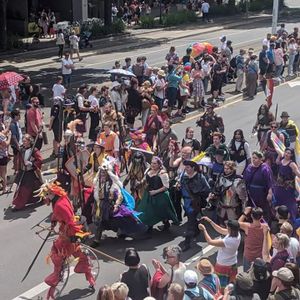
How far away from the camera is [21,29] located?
3950 cm

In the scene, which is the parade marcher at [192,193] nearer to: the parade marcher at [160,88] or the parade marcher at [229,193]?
the parade marcher at [229,193]

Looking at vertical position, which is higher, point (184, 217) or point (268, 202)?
point (268, 202)

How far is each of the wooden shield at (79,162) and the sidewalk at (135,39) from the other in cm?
1909

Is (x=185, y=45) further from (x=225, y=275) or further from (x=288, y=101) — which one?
(x=225, y=275)

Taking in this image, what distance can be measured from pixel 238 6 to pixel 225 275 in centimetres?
4849

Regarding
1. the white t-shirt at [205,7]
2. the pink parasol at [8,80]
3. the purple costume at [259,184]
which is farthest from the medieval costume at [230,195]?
the white t-shirt at [205,7]

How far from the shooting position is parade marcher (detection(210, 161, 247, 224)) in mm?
10914

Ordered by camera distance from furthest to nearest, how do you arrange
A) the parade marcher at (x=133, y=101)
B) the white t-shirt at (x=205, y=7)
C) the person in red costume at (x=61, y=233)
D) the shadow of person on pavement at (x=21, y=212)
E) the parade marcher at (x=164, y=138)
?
the white t-shirt at (x=205, y=7) < the parade marcher at (x=133, y=101) < the parade marcher at (x=164, y=138) < the shadow of person on pavement at (x=21, y=212) < the person in red costume at (x=61, y=233)

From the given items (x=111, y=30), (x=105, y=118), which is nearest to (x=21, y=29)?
(x=111, y=30)

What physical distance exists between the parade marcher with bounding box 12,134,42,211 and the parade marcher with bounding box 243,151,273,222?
4262 mm

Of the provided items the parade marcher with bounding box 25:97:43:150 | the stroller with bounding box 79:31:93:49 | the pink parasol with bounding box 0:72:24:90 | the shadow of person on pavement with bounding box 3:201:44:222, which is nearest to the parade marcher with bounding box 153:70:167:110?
the pink parasol with bounding box 0:72:24:90

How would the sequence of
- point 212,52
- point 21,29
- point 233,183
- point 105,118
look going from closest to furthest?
point 233,183, point 105,118, point 212,52, point 21,29

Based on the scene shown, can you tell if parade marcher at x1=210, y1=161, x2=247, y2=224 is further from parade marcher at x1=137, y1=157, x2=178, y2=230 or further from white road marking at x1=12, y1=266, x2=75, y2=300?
white road marking at x1=12, y1=266, x2=75, y2=300

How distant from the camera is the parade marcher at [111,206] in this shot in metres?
10.8
